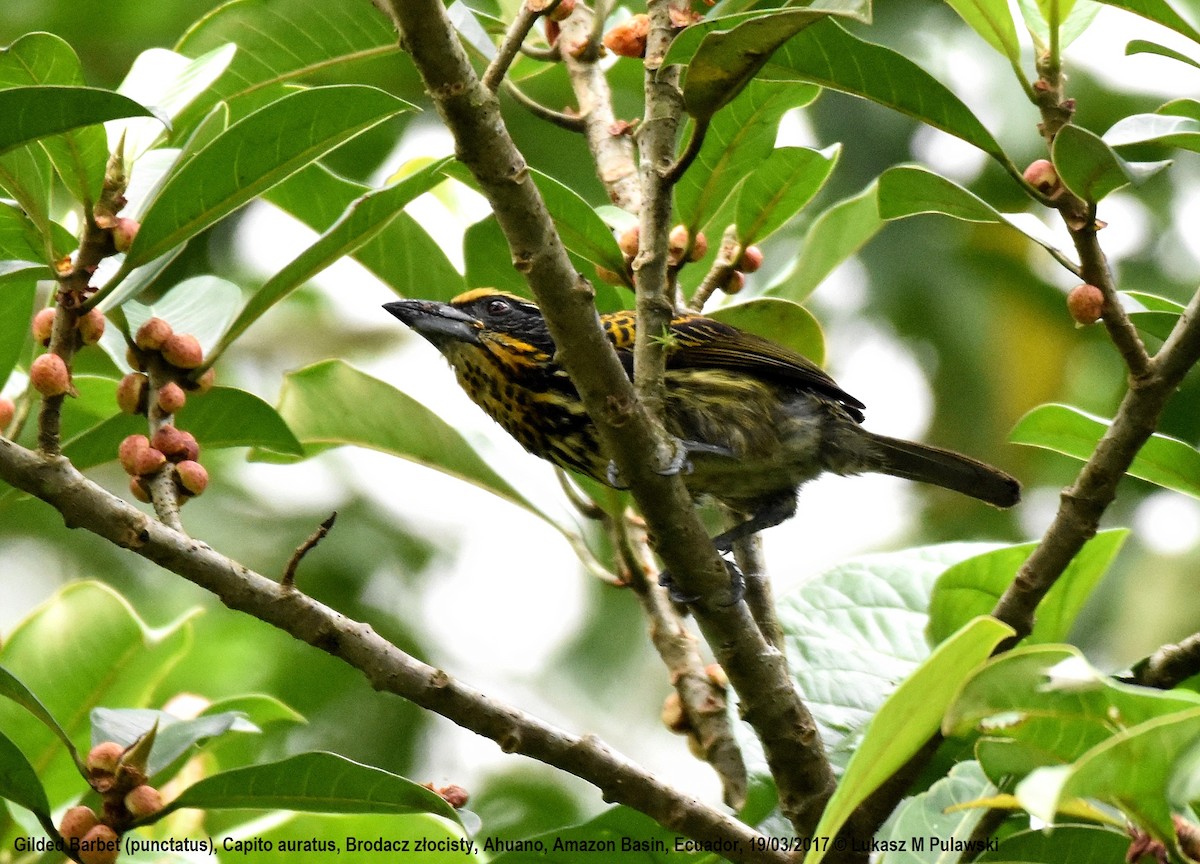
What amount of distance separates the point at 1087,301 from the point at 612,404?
2.57 ft

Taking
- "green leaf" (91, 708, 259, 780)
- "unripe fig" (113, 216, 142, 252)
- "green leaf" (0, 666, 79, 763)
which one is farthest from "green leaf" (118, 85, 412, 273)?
"green leaf" (91, 708, 259, 780)

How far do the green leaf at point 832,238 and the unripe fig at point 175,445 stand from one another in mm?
1574

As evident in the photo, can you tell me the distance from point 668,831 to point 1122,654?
3.51 meters

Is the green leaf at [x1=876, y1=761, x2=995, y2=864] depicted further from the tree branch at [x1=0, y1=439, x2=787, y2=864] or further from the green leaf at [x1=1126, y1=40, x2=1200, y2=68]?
the green leaf at [x1=1126, y1=40, x2=1200, y2=68]

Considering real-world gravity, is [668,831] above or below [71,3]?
below

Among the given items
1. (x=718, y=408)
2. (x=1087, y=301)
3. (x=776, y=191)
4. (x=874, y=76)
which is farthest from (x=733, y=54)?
(x=718, y=408)

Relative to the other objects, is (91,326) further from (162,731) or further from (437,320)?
(437,320)

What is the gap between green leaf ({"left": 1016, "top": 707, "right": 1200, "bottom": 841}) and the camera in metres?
1.53

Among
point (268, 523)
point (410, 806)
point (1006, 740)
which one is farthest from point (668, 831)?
point (268, 523)

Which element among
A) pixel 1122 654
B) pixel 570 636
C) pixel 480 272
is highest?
pixel 480 272

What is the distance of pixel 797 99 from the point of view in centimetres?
272

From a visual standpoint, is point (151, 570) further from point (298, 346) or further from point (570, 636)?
point (570, 636)

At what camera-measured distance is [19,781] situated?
2225 mm

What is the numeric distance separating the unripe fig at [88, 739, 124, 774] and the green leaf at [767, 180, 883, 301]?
1.88 metres
